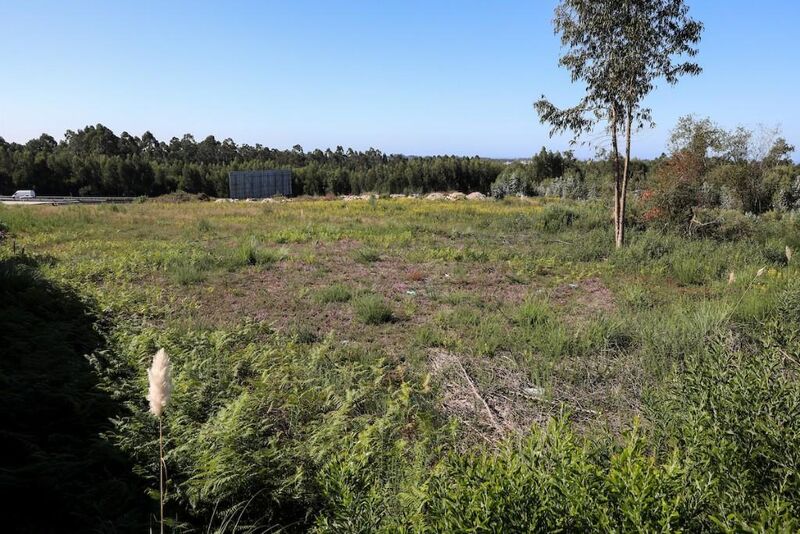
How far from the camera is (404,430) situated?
12.3 feet

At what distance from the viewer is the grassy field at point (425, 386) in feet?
6.55

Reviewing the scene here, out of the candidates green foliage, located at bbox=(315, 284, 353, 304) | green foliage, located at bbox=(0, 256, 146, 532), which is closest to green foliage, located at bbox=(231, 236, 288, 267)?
green foliage, located at bbox=(315, 284, 353, 304)

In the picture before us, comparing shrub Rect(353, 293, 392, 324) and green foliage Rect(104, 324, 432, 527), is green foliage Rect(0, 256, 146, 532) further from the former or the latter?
shrub Rect(353, 293, 392, 324)

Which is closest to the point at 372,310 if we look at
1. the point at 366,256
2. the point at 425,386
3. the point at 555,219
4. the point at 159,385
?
the point at 425,386

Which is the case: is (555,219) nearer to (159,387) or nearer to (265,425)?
(265,425)

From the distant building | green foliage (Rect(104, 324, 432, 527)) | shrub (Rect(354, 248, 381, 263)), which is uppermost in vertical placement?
the distant building

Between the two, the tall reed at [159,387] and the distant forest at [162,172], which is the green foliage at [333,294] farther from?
the distant forest at [162,172]

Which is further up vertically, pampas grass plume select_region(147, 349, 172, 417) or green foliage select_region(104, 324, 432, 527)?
pampas grass plume select_region(147, 349, 172, 417)

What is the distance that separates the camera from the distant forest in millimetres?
60906

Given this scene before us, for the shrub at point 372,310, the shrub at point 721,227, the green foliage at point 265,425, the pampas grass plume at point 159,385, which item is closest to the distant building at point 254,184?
the shrub at point 721,227

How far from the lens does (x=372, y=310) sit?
6.70 metres

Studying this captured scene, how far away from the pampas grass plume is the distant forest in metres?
52.4

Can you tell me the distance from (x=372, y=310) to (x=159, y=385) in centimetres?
489

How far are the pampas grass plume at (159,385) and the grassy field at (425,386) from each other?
914mm
